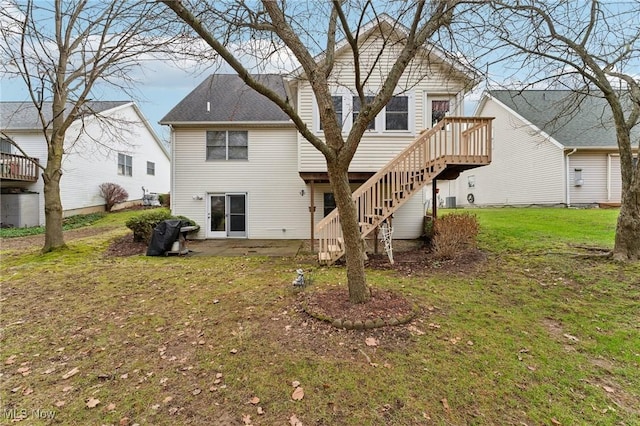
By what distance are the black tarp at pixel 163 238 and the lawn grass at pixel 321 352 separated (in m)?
2.58

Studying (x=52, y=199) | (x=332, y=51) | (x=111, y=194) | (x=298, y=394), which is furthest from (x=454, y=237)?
(x=111, y=194)

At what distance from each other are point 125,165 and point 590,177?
87.9 ft

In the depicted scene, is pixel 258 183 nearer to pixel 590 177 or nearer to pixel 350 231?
pixel 350 231

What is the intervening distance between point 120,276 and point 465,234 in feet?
26.6

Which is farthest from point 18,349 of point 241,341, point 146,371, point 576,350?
point 576,350

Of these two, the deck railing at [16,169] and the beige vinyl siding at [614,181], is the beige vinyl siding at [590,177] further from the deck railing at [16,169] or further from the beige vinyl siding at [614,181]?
the deck railing at [16,169]

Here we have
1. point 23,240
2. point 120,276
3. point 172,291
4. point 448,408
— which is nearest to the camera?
point 448,408

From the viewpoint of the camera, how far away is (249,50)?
17.3 ft

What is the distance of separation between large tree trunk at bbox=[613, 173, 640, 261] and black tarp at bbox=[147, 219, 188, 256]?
34.7 feet

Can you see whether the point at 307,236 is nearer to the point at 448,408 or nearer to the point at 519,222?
the point at 519,222

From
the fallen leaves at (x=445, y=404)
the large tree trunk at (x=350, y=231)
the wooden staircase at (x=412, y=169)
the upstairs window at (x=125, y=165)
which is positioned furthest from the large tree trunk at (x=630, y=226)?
the upstairs window at (x=125, y=165)

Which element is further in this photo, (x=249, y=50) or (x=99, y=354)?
(x=249, y=50)

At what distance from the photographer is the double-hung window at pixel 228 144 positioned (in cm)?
1188

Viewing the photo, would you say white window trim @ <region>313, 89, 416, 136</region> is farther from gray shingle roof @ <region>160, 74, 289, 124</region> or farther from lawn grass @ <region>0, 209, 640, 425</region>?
lawn grass @ <region>0, 209, 640, 425</region>
